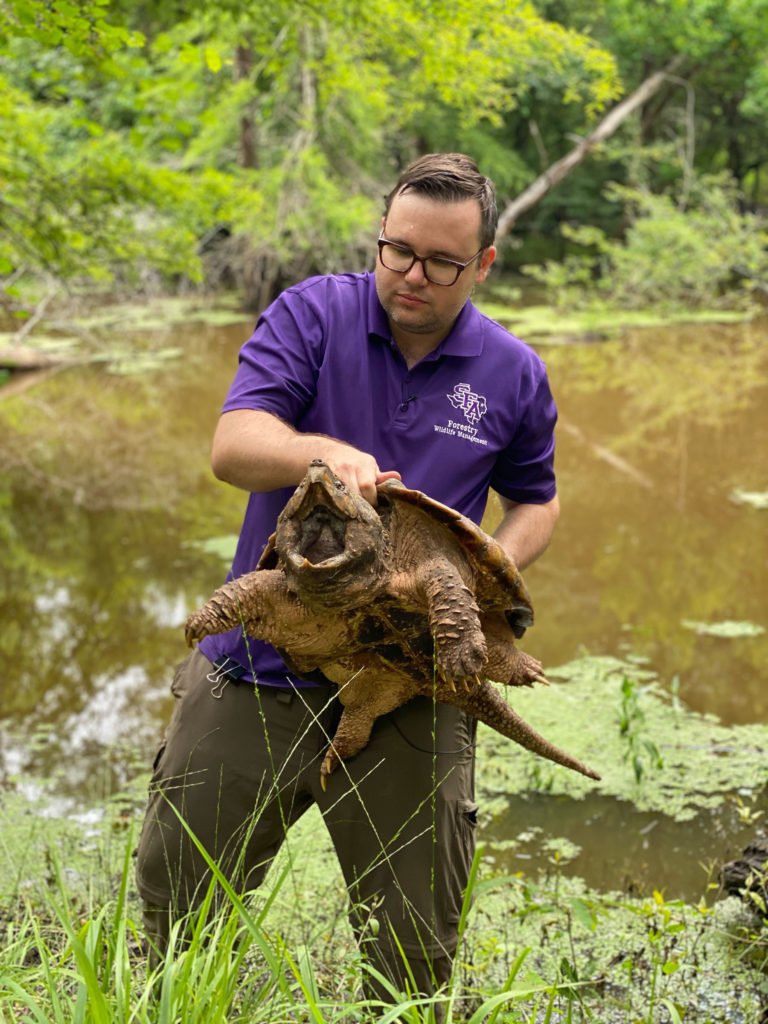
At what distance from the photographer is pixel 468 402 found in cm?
200

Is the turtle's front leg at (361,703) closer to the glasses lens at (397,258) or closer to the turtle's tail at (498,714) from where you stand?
the turtle's tail at (498,714)

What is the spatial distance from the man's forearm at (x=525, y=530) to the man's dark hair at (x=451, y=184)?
0.58 meters

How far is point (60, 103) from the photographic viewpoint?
21109 mm

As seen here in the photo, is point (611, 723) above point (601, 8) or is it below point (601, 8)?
below

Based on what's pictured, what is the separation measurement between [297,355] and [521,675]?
2.58ft

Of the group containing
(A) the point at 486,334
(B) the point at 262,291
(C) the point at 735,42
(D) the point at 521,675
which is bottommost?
(B) the point at 262,291

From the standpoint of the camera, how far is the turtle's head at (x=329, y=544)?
1.57 meters

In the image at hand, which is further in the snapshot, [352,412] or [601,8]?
[601,8]

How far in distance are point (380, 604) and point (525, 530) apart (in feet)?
1.69

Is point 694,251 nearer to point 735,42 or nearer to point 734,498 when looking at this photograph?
point 735,42

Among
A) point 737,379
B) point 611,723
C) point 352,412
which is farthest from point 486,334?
point 737,379

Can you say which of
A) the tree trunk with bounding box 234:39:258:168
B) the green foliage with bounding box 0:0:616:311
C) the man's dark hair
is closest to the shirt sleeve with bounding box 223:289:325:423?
the man's dark hair

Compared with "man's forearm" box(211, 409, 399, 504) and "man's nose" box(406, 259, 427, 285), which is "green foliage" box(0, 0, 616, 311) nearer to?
"man's nose" box(406, 259, 427, 285)

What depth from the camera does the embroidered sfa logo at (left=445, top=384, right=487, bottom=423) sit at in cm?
200
